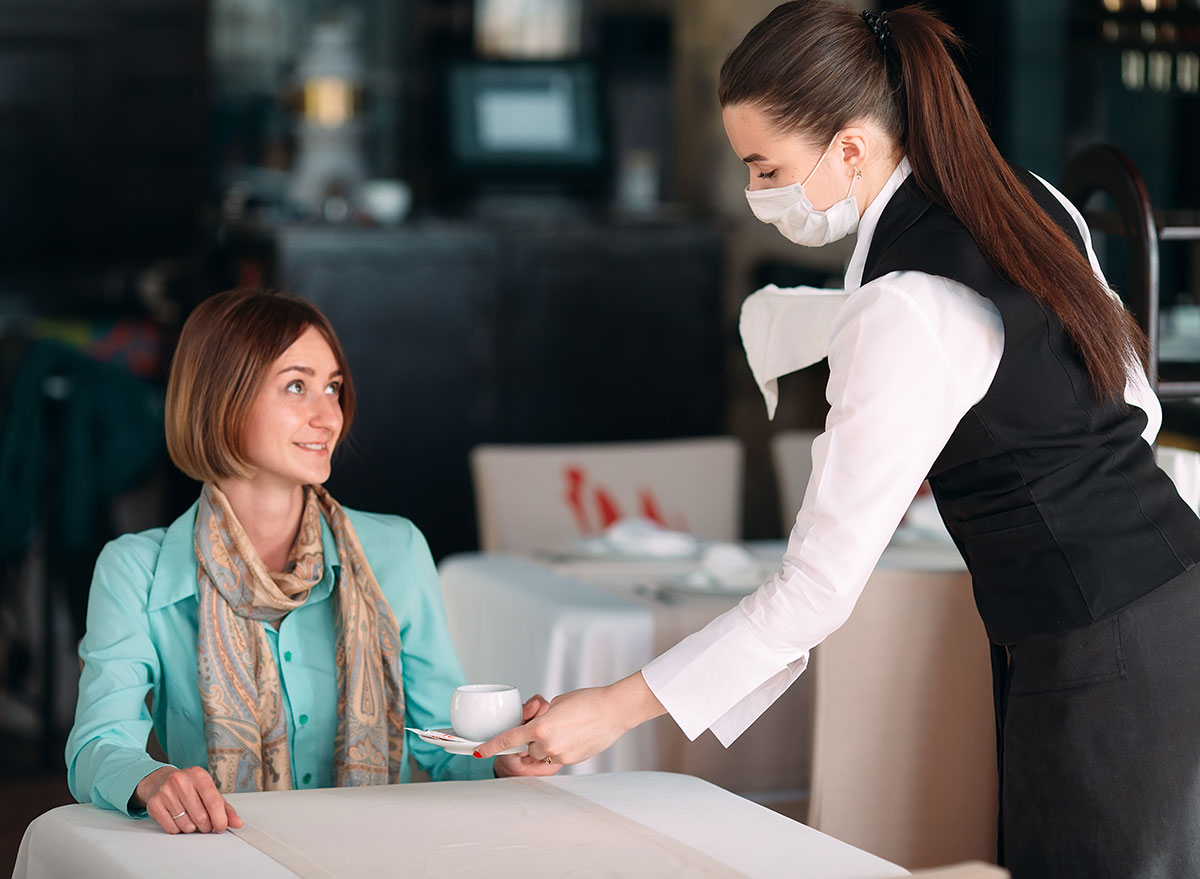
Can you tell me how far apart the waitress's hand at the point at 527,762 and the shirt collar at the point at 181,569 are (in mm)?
297

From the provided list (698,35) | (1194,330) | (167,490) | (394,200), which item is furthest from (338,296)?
(1194,330)

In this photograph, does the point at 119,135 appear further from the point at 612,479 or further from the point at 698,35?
the point at 612,479

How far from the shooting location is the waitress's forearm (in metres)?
1.47

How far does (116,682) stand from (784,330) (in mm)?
808

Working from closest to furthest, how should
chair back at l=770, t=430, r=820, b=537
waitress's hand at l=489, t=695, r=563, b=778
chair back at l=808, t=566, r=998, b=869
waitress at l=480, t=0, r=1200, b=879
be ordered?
waitress at l=480, t=0, r=1200, b=879
waitress's hand at l=489, t=695, r=563, b=778
chair back at l=808, t=566, r=998, b=869
chair back at l=770, t=430, r=820, b=537

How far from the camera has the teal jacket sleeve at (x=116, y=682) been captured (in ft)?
4.68

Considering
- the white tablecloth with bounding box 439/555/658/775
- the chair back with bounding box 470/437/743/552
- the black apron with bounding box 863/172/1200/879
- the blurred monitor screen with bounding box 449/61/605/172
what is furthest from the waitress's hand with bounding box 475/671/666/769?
the blurred monitor screen with bounding box 449/61/605/172

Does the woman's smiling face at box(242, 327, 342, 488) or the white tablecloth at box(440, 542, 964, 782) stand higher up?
the woman's smiling face at box(242, 327, 342, 488)

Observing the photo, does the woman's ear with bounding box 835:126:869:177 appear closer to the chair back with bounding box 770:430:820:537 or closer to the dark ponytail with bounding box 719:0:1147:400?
the dark ponytail with bounding box 719:0:1147:400

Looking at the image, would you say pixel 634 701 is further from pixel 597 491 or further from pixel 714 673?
pixel 597 491

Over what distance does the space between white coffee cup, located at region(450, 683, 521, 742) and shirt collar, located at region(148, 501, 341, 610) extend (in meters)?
0.33

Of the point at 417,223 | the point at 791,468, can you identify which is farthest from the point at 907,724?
the point at 417,223

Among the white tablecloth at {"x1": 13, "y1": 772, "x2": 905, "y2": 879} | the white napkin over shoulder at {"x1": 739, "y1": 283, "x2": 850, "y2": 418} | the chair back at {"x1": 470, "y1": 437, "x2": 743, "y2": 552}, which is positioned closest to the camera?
the white tablecloth at {"x1": 13, "y1": 772, "x2": 905, "y2": 879}

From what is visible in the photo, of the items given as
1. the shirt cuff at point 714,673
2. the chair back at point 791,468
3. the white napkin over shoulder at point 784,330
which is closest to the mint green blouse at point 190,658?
the shirt cuff at point 714,673
